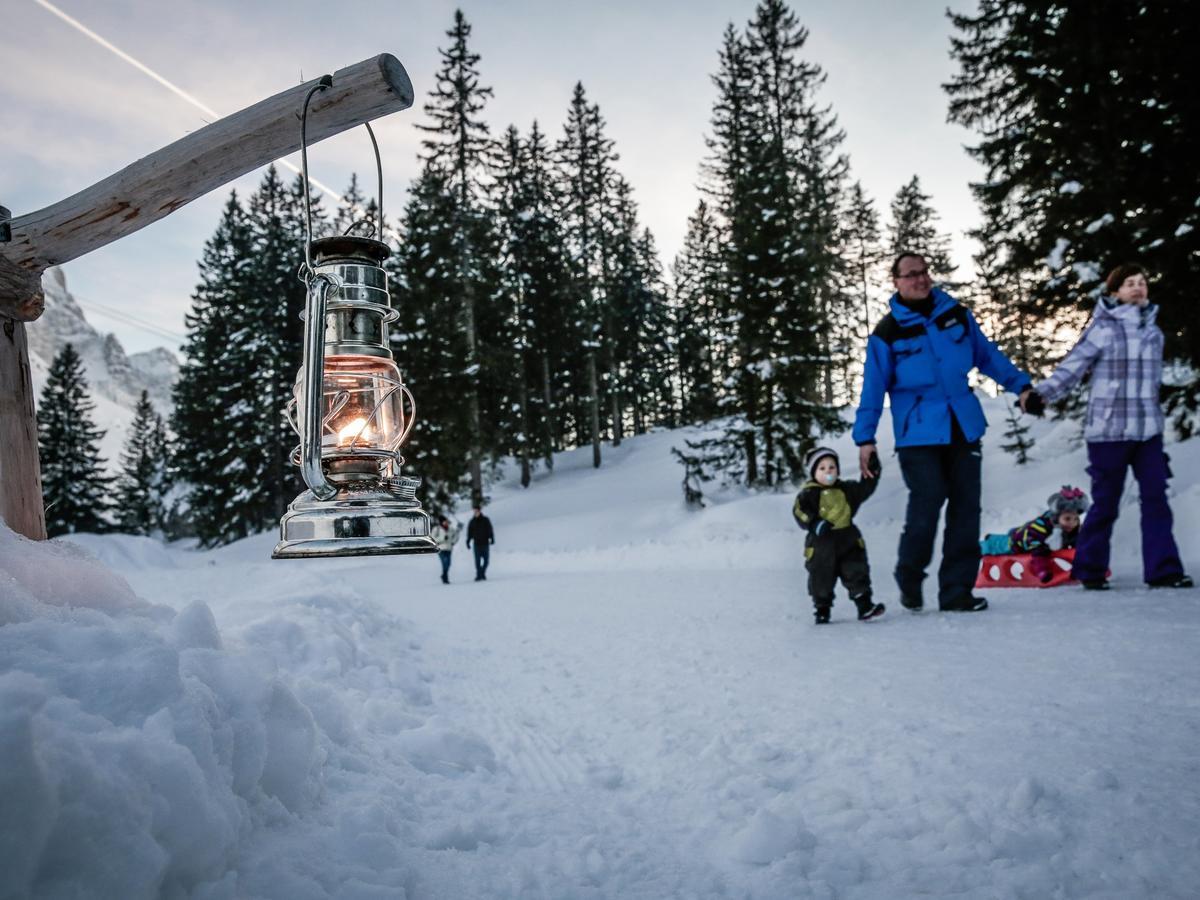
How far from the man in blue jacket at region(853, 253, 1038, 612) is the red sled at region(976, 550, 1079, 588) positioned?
1234 millimetres

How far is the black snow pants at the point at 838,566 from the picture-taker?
191 inches

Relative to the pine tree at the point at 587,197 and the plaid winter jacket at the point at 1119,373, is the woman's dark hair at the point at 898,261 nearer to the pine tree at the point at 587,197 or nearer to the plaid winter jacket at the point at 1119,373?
the plaid winter jacket at the point at 1119,373

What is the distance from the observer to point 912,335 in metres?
4.82

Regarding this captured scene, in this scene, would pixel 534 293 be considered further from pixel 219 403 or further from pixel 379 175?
pixel 379 175

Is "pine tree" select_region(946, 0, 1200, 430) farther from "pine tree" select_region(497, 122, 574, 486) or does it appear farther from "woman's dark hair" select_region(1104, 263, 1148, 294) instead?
"pine tree" select_region(497, 122, 574, 486)

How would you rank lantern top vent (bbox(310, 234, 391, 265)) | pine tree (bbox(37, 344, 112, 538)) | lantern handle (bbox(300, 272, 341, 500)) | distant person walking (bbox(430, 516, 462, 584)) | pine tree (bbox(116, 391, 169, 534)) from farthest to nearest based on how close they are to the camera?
pine tree (bbox(116, 391, 169, 534)) < pine tree (bbox(37, 344, 112, 538)) < distant person walking (bbox(430, 516, 462, 584)) < lantern top vent (bbox(310, 234, 391, 265)) < lantern handle (bbox(300, 272, 341, 500))

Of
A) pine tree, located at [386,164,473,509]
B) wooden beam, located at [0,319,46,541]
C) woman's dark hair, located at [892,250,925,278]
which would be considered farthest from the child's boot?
pine tree, located at [386,164,473,509]

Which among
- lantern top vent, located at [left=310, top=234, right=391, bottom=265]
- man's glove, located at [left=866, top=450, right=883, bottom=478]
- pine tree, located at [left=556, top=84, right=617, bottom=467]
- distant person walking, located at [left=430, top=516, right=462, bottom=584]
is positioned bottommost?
distant person walking, located at [left=430, top=516, right=462, bottom=584]

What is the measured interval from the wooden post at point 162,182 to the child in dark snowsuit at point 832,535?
388 centimetres

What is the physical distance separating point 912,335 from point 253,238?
1360 inches

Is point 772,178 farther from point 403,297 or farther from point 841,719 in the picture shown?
point 841,719

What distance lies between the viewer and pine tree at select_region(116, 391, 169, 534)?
157ft

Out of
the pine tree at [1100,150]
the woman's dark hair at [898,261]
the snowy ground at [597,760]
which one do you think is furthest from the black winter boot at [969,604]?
the pine tree at [1100,150]

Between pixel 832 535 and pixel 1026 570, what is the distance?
90.5 inches
